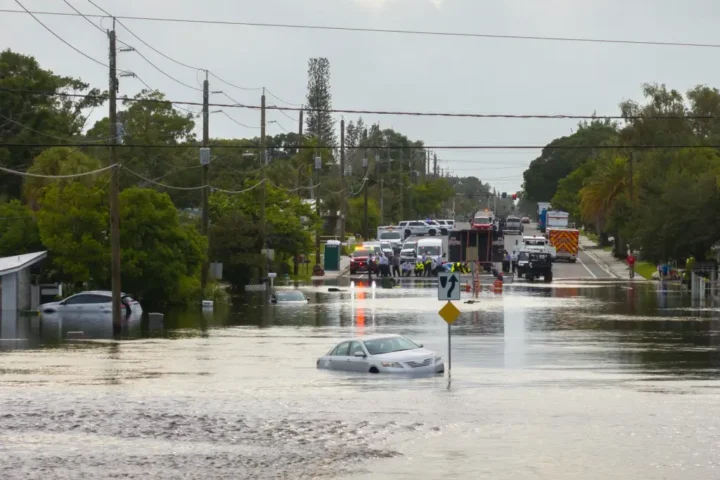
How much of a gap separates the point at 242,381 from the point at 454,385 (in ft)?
16.9

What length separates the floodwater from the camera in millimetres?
19141

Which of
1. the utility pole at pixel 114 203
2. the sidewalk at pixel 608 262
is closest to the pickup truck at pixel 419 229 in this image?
the sidewalk at pixel 608 262

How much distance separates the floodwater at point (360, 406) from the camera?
62.8ft

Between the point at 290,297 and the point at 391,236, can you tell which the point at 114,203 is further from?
the point at 391,236

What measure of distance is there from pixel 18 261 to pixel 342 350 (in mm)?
29806

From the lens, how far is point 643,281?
81562mm

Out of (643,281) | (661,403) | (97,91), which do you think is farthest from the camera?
(97,91)

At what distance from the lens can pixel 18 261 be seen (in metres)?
58.0

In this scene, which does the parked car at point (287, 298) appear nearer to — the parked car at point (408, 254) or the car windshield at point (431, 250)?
the car windshield at point (431, 250)

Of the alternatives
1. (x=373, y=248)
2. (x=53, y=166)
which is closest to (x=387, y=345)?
(x=53, y=166)

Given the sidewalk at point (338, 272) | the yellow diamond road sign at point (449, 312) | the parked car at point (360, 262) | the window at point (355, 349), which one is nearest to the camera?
the yellow diamond road sign at point (449, 312)

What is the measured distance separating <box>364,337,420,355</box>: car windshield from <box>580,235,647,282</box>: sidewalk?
52.5 m

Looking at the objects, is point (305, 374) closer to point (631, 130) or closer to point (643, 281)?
point (643, 281)

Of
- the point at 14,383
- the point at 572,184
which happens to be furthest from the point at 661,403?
the point at 572,184
